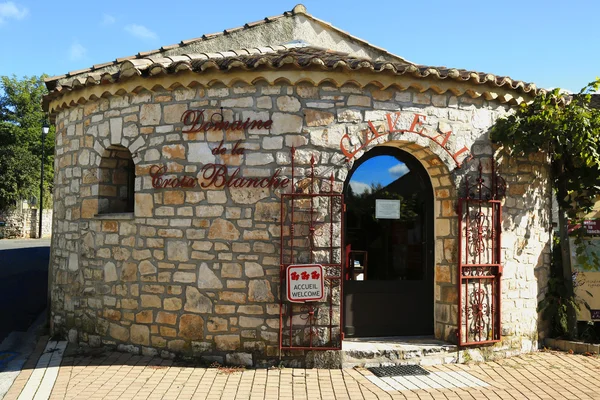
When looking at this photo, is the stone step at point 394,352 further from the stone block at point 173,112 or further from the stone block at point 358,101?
the stone block at point 173,112

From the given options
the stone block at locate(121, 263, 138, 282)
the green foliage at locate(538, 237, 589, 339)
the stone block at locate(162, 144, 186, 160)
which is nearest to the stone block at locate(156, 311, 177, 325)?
the stone block at locate(121, 263, 138, 282)

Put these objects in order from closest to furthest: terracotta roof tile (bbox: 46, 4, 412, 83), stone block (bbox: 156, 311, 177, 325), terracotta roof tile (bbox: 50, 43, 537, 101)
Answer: terracotta roof tile (bbox: 50, 43, 537, 101), stone block (bbox: 156, 311, 177, 325), terracotta roof tile (bbox: 46, 4, 412, 83)

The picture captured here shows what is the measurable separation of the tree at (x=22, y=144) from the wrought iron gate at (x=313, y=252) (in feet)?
93.8

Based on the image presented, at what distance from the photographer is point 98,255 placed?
6.88 m

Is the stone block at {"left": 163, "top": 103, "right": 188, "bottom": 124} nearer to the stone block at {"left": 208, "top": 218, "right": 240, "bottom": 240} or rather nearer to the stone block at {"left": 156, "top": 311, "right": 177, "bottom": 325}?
the stone block at {"left": 208, "top": 218, "right": 240, "bottom": 240}

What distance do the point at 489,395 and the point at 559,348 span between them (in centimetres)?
250

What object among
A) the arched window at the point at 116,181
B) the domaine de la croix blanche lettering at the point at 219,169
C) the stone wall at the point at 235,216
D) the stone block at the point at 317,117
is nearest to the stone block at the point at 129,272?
the stone wall at the point at 235,216

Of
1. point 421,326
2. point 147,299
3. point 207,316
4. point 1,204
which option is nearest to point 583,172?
point 421,326

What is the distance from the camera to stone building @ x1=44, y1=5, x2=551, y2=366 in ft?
19.9

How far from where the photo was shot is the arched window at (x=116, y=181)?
6996 millimetres

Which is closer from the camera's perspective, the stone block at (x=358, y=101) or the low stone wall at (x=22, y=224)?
the stone block at (x=358, y=101)

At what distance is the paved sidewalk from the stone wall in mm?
379

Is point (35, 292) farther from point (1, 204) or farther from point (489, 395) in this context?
point (1, 204)

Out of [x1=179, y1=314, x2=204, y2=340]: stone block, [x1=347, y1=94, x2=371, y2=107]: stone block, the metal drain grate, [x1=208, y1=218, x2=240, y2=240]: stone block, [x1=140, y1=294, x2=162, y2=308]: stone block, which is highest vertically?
[x1=347, y1=94, x2=371, y2=107]: stone block
